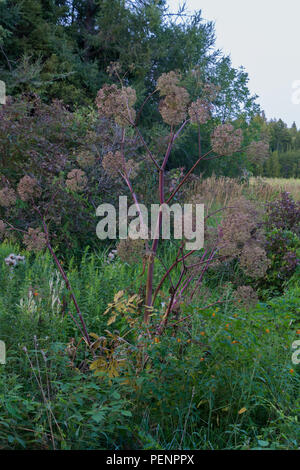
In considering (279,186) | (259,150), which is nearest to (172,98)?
(259,150)

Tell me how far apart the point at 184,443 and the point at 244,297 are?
918 millimetres

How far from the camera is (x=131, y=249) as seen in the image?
2.96 metres

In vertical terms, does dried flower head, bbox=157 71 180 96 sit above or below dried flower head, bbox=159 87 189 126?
above

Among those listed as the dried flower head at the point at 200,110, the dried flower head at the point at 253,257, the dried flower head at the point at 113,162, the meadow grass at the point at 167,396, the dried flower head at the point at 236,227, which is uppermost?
the dried flower head at the point at 200,110

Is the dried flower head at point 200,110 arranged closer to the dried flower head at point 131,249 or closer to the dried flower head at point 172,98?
the dried flower head at point 172,98

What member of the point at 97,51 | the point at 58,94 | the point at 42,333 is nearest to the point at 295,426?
the point at 42,333

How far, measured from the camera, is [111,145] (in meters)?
7.65

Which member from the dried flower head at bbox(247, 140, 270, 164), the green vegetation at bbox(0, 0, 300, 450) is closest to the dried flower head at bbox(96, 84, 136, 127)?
the green vegetation at bbox(0, 0, 300, 450)

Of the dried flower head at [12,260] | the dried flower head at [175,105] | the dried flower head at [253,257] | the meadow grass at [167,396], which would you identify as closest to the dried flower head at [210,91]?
the dried flower head at [175,105]

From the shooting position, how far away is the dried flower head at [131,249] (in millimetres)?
2925

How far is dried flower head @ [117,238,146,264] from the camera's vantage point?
9.60ft

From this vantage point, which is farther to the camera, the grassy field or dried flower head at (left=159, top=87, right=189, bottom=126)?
the grassy field

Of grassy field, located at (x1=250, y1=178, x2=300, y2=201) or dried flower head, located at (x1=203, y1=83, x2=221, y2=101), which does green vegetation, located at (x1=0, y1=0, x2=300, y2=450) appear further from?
grassy field, located at (x1=250, y1=178, x2=300, y2=201)
